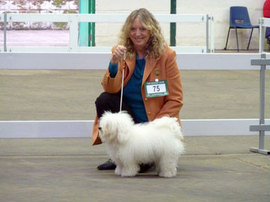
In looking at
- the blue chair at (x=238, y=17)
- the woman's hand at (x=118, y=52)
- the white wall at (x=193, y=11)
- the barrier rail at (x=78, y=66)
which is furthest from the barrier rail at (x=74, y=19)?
the woman's hand at (x=118, y=52)

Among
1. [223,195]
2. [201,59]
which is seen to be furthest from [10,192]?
[201,59]

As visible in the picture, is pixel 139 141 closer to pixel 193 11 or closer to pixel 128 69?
pixel 128 69

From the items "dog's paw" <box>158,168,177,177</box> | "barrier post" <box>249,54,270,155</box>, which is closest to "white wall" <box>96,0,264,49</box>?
"barrier post" <box>249,54,270,155</box>

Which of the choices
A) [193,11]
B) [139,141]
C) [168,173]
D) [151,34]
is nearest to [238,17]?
[193,11]

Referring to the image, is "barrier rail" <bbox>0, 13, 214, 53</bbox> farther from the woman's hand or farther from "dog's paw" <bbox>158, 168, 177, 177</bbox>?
"dog's paw" <bbox>158, 168, 177, 177</bbox>

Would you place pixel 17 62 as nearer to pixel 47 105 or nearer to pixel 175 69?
pixel 175 69

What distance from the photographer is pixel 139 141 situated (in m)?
5.11

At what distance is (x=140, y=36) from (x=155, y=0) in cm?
1338

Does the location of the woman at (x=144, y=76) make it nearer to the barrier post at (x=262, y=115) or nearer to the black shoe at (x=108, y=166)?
the black shoe at (x=108, y=166)

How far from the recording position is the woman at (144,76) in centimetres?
545

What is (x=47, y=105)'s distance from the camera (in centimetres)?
897

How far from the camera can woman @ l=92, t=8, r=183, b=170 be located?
17.9 ft

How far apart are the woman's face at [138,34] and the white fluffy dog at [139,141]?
58 cm

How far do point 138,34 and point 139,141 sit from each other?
833 millimetres
